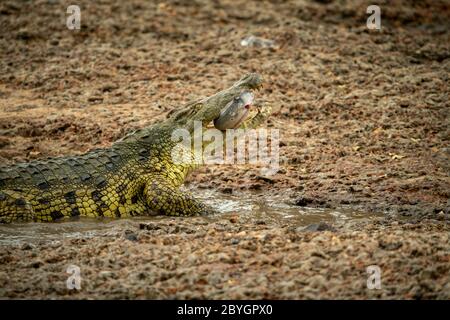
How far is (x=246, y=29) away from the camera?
11.4m

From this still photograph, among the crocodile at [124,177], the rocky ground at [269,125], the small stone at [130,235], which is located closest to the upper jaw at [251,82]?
the crocodile at [124,177]

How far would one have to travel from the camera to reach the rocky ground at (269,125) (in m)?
4.85

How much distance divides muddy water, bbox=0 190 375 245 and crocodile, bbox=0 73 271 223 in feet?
0.43

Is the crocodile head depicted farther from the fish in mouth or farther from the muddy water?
the muddy water

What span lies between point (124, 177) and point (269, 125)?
2478 mm

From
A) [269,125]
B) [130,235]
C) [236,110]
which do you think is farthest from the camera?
[269,125]

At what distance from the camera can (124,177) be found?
6.79 meters

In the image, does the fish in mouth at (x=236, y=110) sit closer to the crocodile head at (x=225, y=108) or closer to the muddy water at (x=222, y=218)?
the crocodile head at (x=225, y=108)

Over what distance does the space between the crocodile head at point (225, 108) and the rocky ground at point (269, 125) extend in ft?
2.61

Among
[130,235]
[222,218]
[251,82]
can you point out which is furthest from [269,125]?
[130,235]

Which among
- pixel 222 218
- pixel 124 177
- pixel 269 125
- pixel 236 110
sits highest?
pixel 236 110

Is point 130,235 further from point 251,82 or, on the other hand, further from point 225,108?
point 251,82
